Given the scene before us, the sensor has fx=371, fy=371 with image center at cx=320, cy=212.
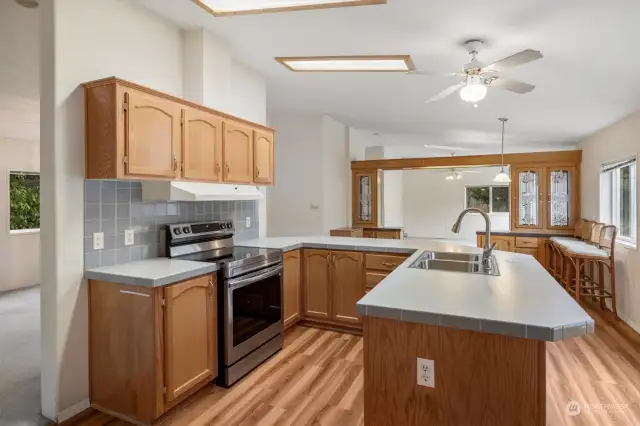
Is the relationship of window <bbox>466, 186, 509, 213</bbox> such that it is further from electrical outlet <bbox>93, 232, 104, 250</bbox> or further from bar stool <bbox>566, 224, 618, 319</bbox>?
electrical outlet <bbox>93, 232, 104, 250</bbox>

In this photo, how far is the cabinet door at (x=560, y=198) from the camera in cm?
603

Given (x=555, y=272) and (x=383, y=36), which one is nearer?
(x=383, y=36)

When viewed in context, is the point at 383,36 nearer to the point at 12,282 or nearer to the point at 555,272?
the point at 555,272

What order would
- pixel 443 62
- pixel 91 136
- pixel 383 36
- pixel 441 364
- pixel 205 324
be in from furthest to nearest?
1. pixel 443 62
2. pixel 383 36
3. pixel 205 324
4. pixel 91 136
5. pixel 441 364

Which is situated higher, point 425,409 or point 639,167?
point 639,167

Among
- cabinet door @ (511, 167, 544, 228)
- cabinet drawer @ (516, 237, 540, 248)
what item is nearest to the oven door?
cabinet drawer @ (516, 237, 540, 248)

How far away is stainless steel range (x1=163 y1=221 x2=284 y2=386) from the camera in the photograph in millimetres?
2539

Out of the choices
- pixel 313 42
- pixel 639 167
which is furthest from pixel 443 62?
pixel 639 167

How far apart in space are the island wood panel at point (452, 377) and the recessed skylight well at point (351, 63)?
7.91ft

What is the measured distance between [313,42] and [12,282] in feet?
19.6

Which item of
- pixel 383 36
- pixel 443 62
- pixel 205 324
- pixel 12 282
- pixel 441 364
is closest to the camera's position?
pixel 441 364

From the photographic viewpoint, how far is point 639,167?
386 cm

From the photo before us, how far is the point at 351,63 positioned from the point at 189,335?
262 centimetres

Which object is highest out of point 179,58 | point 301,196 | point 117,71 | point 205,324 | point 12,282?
point 179,58
